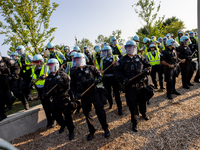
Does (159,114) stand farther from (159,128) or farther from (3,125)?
(3,125)

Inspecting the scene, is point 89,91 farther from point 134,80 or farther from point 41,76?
point 41,76

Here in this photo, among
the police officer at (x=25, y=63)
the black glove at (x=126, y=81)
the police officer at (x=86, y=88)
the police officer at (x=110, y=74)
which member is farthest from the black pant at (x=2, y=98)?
the black glove at (x=126, y=81)

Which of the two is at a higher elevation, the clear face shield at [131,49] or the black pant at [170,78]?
the clear face shield at [131,49]

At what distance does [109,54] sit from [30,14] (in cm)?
739

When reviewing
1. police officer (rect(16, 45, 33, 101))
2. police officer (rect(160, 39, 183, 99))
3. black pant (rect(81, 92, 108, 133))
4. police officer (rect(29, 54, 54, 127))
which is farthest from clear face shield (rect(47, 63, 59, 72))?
police officer (rect(160, 39, 183, 99))

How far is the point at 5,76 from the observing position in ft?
15.9

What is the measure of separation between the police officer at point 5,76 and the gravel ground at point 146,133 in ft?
5.13

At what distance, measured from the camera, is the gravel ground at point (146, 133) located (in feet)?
10.3

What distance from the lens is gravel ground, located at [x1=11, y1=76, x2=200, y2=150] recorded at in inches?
123

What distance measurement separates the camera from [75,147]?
358cm

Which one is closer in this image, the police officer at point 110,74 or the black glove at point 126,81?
the black glove at point 126,81

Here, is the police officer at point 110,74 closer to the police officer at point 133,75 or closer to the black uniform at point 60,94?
the police officer at point 133,75

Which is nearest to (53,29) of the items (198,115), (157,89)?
(157,89)

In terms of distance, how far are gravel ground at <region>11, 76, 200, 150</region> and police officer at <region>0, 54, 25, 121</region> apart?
1564 millimetres
